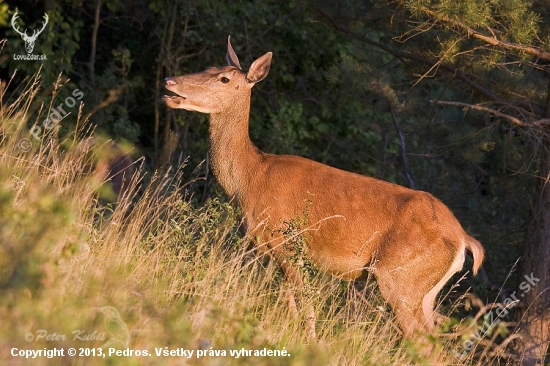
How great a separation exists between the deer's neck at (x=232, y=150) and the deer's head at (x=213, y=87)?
105 mm

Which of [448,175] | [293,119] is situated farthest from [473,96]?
[293,119]

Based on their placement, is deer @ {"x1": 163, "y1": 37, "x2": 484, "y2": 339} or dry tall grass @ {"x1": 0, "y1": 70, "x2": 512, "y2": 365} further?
deer @ {"x1": 163, "y1": 37, "x2": 484, "y2": 339}

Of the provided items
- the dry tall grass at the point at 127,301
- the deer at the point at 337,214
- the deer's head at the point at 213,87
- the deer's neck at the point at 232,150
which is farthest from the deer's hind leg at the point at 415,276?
the deer's head at the point at 213,87

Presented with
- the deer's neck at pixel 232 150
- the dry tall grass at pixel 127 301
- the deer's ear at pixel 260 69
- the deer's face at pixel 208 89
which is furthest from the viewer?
the deer's ear at pixel 260 69

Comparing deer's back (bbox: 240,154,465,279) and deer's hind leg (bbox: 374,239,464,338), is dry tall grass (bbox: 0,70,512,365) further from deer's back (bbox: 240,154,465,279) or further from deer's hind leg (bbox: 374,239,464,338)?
deer's back (bbox: 240,154,465,279)

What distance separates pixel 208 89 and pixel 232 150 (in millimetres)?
605

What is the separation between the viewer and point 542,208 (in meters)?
9.04

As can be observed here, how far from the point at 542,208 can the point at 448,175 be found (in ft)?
13.0

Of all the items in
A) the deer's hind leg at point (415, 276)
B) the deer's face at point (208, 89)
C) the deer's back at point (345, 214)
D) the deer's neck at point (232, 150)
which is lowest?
the deer's hind leg at point (415, 276)

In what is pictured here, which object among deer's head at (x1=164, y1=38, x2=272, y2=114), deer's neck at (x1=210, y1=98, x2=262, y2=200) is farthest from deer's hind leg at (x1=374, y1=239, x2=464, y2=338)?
deer's head at (x1=164, y1=38, x2=272, y2=114)

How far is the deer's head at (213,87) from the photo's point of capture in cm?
790

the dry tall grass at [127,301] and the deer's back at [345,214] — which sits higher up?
the dry tall grass at [127,301]

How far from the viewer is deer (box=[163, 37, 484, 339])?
24.0 feet

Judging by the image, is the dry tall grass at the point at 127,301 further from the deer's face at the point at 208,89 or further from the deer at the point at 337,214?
the deer's face at the point at 208,89
